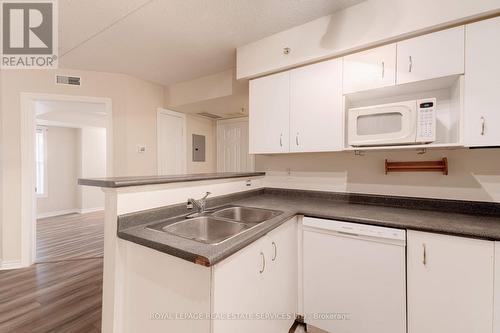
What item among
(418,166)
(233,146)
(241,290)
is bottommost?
(241,290)

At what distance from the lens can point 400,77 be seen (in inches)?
64.9

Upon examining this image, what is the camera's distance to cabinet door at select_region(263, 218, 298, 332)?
1389mm

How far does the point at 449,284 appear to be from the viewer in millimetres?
1281

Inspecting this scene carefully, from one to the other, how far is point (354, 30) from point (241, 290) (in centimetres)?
201

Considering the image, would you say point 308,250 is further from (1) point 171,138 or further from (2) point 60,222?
(2) point 60,222

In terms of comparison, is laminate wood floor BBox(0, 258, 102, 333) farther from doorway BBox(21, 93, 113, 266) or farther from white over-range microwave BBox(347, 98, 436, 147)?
white over-range microwave BBox(347, 98, 436, 147)

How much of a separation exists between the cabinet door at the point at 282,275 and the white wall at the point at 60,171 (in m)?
6.20

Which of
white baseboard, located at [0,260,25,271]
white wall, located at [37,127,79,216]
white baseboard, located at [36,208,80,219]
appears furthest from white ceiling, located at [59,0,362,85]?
white baseboard, located at [36,208,80,219]

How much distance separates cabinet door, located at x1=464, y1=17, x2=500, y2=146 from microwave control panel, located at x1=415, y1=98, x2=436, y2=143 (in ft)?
0.62

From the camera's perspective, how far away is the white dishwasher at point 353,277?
1.41m

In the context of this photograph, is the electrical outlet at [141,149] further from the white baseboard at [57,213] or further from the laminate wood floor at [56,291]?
the white baseboard at [57,213]

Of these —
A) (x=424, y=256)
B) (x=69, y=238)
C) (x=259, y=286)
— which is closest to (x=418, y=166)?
(x=424, y=256)

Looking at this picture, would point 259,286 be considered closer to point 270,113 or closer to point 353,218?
point 353,218

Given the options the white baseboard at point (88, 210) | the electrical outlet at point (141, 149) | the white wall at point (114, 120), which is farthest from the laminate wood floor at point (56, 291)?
the white baseboard at point (88, 210)
